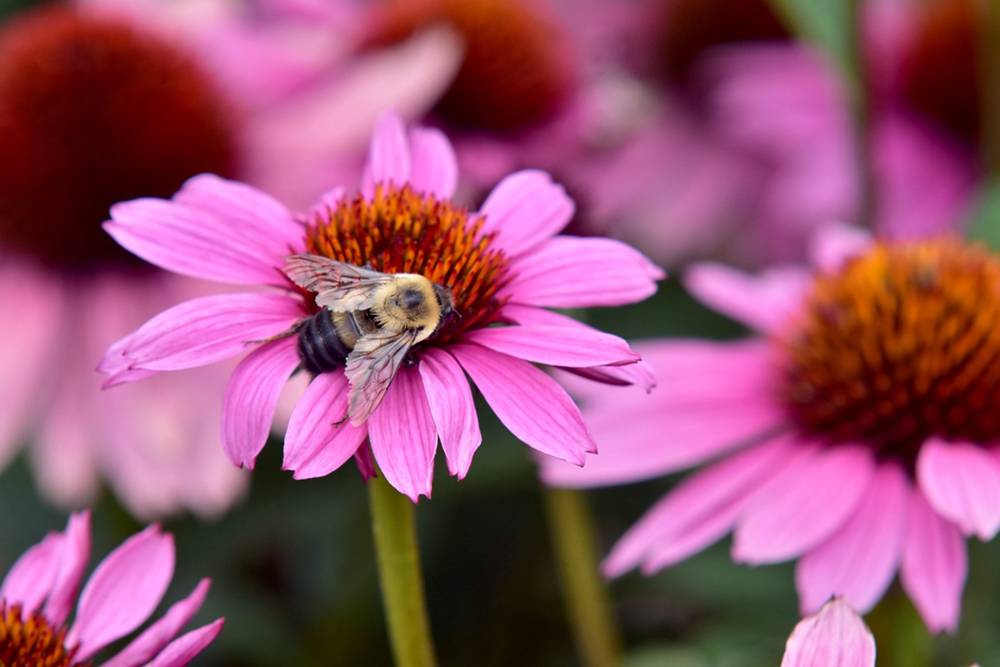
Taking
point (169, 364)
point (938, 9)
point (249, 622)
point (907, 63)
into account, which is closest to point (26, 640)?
point (169, 364)

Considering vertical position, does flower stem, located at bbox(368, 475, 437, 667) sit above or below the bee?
below

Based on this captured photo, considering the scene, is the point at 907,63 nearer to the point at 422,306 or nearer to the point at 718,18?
the point at 718,18

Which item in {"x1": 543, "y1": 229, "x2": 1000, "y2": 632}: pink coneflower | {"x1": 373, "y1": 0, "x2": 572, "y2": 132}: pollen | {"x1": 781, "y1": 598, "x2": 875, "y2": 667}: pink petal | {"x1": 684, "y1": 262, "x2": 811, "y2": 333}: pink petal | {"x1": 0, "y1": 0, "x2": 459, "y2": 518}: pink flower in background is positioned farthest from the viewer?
{"x1": 373, "y1": 0, "x2": 572, "y2": 132}: pollen

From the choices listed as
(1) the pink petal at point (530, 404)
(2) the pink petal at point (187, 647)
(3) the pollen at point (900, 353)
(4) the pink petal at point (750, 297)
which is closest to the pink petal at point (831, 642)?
(1) the pink petal at point (530, 404)

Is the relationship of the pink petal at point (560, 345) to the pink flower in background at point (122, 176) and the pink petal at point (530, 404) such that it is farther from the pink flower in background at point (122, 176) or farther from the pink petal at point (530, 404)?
the pink flower in background at point (122, 176)

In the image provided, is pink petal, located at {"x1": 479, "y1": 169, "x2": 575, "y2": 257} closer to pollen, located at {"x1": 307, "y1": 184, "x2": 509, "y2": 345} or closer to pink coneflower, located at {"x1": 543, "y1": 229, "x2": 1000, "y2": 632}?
pollen, located at {"x1": 307, "y1": 184, "x2": 509, "y2": 345}

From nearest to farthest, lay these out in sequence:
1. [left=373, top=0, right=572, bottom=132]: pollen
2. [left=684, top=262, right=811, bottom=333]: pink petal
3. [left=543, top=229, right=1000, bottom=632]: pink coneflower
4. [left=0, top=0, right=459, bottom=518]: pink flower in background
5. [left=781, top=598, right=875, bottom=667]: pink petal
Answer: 1. [left=781, top=598, right=875, bottom=667]: pink petal
2. [left=543, top=229, right=1000, bottom=632]: pink coneflower
3. [left=684, top=262, right=811, bottom=333]: pink petal
4. [left=0, top=0, right=459, bottom=518]: pink flower in background
5. [left=373, top=0, right=572, bottom=132]: pollen

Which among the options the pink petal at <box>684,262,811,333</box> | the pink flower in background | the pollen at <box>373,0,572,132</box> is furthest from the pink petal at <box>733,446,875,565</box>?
the pollen at <box>373,0,572,132</box>
